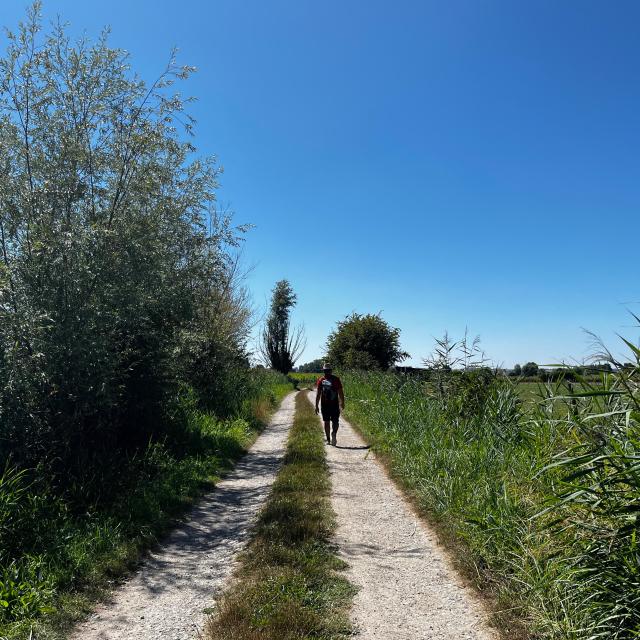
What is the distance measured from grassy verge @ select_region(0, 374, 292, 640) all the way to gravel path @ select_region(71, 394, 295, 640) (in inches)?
7.4

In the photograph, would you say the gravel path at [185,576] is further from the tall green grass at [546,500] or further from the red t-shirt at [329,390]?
the red t-shirt at [329,390]

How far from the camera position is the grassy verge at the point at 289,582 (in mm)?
3611

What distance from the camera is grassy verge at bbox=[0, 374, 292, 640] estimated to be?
4.07m

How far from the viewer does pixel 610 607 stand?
2.95m

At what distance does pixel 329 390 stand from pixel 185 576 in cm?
731

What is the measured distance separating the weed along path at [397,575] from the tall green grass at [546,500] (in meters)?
0.22

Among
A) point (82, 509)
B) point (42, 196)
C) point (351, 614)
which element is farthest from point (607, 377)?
point (42, 196)

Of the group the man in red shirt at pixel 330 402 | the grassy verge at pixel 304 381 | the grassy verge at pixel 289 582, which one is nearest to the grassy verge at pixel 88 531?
the grassy verge at pixel 289 582

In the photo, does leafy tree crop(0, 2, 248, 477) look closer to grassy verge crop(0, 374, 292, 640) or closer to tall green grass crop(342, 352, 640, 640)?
grassy verge crop(0, 374, 292, 640)

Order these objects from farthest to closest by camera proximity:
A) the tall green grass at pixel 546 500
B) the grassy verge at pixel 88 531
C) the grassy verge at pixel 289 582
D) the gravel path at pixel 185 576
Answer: the grassy verge at pixel 88 531, the gravel path at pixel 185 576, the grassy verge at pixel 289 582, the tall green grass at pixel 546 500

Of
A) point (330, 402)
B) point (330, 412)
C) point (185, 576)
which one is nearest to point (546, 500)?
point (185, 576)

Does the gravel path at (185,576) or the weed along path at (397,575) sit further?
the gravel path at (185,576)

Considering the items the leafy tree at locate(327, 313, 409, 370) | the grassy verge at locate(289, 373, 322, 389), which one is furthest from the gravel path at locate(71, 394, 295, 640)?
the grassy verge at locate(289, 373, 322, 389)

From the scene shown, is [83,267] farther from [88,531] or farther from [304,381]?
[304,381]
